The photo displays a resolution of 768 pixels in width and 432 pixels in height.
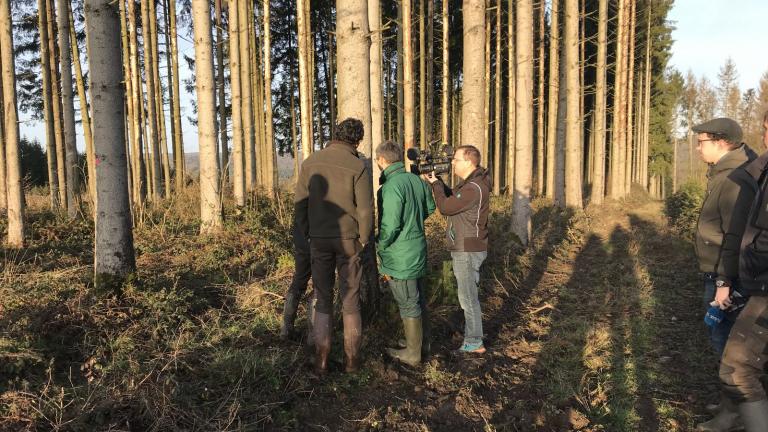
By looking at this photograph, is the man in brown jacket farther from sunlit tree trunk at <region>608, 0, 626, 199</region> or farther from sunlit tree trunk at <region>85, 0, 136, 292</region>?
sunlit tree trunk at <region>608, 0, 626, 199</region>

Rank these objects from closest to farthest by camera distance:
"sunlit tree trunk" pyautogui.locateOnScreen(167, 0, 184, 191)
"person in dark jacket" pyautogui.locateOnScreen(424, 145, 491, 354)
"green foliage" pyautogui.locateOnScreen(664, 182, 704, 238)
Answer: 1. "person in dark jacket" pyautogui.locateOnScreen(424, 145, 491, 354)
2. "green foliage" pyautogui.locateOnScreen(664, 182, 704, 238)
3. "sunlit tree trunk" pyautogui.locateOnScreen(167, 0, 184, 191)

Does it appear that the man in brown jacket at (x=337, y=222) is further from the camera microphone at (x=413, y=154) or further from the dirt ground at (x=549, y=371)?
the camera microphone at (x=413, y=154)

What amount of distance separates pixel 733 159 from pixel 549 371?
93.7 inches

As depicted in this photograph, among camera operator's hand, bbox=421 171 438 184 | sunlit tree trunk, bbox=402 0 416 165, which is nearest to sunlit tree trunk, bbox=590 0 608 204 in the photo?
sunlit tree trunk, bbox=402 0 416 165

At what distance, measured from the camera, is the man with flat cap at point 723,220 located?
3.08 m

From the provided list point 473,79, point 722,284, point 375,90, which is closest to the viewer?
point 722,284

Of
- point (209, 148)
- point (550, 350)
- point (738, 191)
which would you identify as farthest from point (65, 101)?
point (738, 191)

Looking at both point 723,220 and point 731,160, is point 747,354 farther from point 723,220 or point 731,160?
point 731,160

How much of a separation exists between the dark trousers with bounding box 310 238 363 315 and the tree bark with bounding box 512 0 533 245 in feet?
21.6

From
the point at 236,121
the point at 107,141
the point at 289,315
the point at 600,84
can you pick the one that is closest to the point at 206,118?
the point at 236,121

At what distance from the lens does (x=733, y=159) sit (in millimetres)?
3500

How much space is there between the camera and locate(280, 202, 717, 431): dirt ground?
3.50 m

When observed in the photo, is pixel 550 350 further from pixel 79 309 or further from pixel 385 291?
pixel 79 309

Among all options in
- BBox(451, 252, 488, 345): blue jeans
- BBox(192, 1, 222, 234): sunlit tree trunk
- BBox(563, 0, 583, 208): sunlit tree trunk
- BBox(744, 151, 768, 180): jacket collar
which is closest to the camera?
BBox(744, 151, 768, 180): jacket collar
